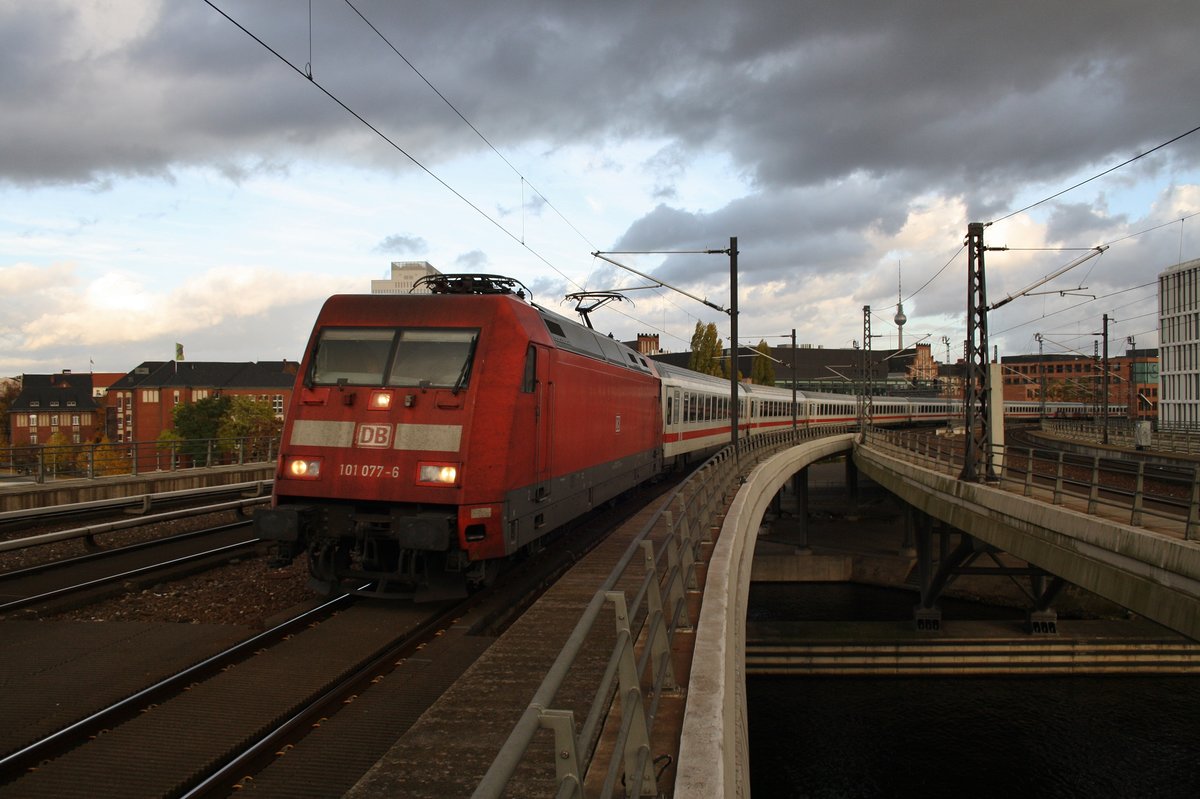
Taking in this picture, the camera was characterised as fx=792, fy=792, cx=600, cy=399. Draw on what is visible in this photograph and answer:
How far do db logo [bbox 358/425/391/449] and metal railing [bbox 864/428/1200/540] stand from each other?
402 inches

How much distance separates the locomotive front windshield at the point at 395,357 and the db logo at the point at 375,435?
0.57m

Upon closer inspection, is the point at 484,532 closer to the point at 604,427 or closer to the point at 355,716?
the point at 355,716

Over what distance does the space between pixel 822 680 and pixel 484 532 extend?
2143 centimetres

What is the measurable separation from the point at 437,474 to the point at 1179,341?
84.4 m

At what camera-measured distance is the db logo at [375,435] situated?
361 inches

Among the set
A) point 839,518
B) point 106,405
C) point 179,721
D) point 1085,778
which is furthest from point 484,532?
point 106,405

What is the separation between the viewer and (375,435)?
925 cm

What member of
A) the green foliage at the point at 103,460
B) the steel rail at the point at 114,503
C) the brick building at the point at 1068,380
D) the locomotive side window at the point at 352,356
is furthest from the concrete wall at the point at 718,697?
the brick building at the point at 1068,380

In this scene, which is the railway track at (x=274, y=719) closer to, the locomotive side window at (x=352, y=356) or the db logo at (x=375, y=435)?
the db logo at (x=375, y=435)

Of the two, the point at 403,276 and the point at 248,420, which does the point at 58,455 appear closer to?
the point at 403,276

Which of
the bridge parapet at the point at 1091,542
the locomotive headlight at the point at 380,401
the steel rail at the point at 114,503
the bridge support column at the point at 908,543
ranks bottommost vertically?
the bridge support column at the point at 908,543

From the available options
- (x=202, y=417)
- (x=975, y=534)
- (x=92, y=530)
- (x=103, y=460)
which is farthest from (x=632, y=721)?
(x=202, y=417)

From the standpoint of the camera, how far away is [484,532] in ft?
29.7

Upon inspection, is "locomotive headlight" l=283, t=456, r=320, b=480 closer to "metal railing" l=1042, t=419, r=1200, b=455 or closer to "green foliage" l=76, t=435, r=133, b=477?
"green foliage" l=76, t=435, r=133, b=477
